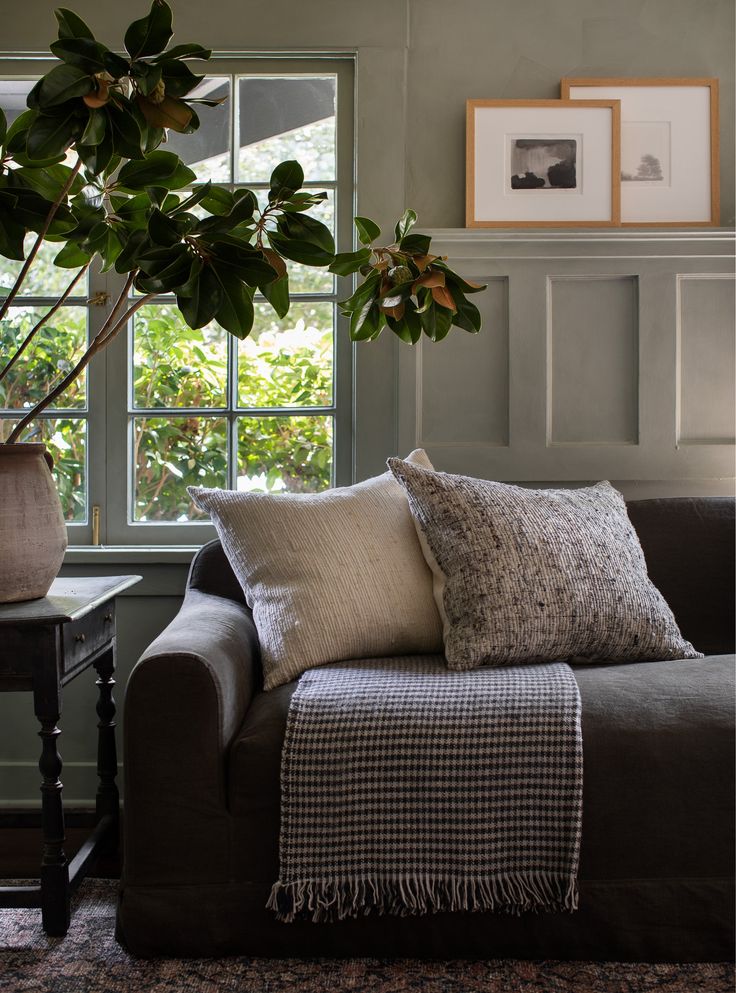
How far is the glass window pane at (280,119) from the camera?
2.59 m

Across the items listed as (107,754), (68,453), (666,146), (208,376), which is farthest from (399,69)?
(107,754)

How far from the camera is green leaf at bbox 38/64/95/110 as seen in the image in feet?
4.41

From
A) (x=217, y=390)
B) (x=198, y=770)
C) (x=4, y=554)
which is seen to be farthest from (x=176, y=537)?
(x=198, y=770)

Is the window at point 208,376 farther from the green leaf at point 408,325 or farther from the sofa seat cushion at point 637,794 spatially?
the sofa seat cushion at point 637,794

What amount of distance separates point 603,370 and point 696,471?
15.7 inches

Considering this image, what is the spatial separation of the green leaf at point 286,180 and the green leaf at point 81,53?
38cm

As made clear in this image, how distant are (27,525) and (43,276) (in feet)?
3.88

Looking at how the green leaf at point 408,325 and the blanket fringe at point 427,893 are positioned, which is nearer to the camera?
the blanket fringe at point 427,893

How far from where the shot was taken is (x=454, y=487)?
6.34 ft

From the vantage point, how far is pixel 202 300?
1471 mm

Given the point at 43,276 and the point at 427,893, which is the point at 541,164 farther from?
the point at 427,893

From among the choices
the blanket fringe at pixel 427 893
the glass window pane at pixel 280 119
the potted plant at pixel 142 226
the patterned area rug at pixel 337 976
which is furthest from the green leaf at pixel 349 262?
the patterned area rug at pixel 337 976

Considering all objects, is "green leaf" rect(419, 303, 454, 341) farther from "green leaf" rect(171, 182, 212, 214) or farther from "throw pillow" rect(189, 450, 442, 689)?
"green leaf" rect(171, 182, 212, 214)

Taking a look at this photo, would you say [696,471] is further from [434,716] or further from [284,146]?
[284,146]
